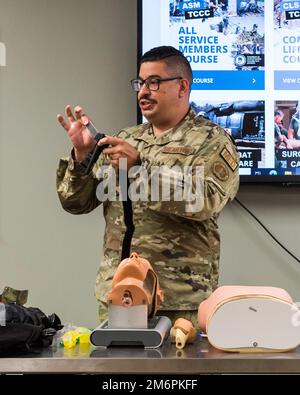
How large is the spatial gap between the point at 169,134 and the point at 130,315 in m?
0.92

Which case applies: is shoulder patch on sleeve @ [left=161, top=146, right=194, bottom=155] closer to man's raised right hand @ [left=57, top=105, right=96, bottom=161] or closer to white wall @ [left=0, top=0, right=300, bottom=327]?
man's raised right hand @ [left=57, top=105, right=96, bottom=161]

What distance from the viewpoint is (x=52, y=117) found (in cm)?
267

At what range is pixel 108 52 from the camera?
266 cm

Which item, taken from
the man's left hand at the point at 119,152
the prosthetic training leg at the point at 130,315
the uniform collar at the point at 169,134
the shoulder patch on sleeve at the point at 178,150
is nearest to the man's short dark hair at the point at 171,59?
the uniform collar at the point at 169,134

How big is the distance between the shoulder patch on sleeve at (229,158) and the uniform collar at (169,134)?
0.17 m

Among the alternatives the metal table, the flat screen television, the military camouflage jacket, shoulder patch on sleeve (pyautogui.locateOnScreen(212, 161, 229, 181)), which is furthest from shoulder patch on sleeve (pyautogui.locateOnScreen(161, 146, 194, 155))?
the metal table

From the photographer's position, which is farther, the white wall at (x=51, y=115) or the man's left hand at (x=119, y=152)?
the white wall at (x=51, y=115)

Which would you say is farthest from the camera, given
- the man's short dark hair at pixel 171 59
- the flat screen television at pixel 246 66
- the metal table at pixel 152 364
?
the flat screen television at pixel 246 66

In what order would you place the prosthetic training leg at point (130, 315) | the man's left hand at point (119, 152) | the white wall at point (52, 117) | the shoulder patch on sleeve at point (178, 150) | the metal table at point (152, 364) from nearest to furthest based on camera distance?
the metal table at point (152, 364)
the prosthetic training leg at point (130, 315)
the man's left hand at point (119, 152)
the shoulder patch on sleeve at point (178, 150)
the white wall at point (52, 117)

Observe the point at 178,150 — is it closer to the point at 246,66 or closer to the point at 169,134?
the point at 169,134

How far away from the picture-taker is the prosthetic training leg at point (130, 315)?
48.0 inches

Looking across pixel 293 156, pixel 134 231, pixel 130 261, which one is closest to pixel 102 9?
pixel 293 156

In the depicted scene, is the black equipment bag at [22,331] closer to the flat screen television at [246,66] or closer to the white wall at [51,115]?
the white wall at [51,115]

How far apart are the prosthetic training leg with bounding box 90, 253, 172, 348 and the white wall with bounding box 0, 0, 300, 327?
1396 mm
